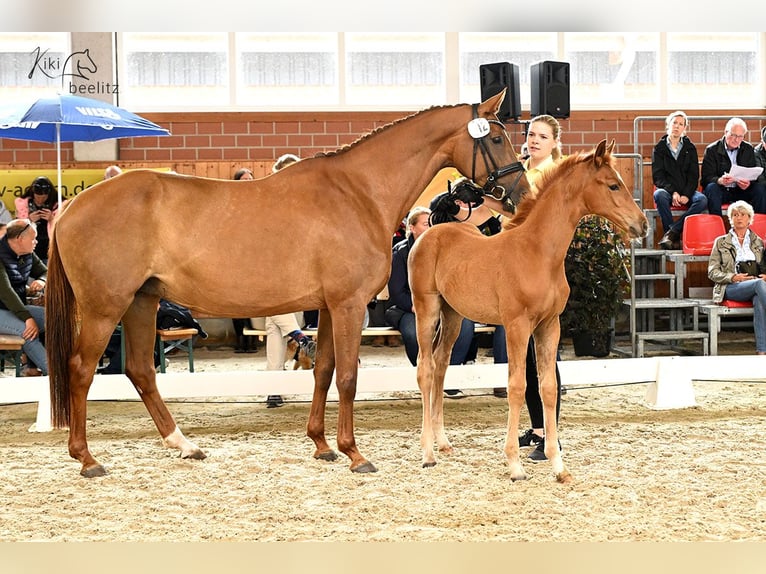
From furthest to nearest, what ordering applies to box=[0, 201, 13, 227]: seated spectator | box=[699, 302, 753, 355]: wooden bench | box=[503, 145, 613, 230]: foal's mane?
box=[0, 201, 13, 227]: seated spectator < box=[699, 302, 753, 355]: wooden bench < box=[503, 145, 613, 230]: foal's mane

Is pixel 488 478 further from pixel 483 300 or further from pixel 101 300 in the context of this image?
pixel 101 300

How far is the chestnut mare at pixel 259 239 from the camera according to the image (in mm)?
3996

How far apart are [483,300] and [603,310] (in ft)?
16.9

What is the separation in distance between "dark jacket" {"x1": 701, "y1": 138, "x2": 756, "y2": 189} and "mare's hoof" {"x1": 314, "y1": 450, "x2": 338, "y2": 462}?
7482 mm

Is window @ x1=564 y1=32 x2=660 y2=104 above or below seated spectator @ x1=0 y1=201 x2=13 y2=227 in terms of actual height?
above

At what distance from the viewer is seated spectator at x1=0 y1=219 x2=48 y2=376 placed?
19.7 ft

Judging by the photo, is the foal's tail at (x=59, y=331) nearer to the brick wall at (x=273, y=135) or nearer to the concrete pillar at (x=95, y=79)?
the brick wall at (x=273, y=135)

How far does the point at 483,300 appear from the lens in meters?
3.96

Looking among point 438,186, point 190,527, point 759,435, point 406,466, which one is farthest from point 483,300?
point 438,186

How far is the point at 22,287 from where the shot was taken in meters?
6.59

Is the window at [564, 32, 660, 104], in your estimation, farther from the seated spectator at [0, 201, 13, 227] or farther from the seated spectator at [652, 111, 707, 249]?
the seated spectator at [0, 201, 13, 227]

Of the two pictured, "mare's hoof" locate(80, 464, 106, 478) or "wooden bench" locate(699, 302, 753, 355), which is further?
"wooden bench" locate(699, 302, 753, 355)

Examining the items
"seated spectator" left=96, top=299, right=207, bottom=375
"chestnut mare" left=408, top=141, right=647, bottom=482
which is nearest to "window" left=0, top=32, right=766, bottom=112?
"seated spectator" left=96, top=299, right=207, bottom=375

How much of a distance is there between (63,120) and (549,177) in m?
4.89
